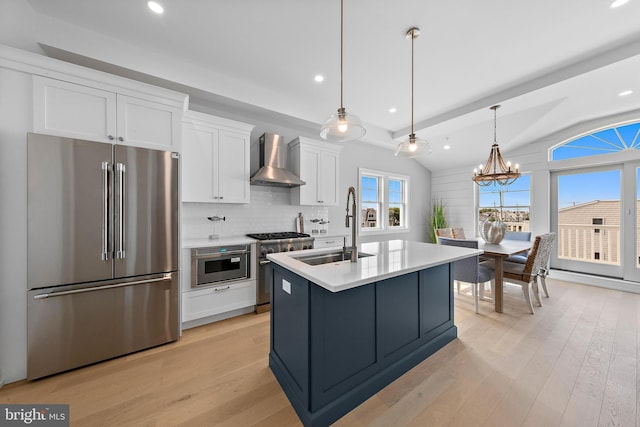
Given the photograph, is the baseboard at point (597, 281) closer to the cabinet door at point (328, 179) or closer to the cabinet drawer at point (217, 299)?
the cabinet door at point (328, 179)

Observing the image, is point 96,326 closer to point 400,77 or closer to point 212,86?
point 212,86

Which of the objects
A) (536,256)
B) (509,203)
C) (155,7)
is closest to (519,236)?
(509,203)

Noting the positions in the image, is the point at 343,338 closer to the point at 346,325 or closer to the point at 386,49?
the point at 346,325

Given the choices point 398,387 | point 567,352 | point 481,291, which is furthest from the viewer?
point 481,291

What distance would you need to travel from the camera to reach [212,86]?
287cm

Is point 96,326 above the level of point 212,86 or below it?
below

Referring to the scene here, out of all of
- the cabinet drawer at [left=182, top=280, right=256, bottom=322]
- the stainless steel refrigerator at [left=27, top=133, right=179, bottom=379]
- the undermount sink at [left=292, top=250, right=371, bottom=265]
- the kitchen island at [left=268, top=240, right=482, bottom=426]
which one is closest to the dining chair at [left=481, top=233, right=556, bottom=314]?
the kitchen island at [left=268, top=240, right=482, bottom=426]

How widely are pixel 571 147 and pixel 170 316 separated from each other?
275 inches

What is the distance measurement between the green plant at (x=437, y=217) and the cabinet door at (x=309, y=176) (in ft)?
11.9

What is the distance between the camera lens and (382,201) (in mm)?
5320

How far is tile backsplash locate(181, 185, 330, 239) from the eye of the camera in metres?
3.10

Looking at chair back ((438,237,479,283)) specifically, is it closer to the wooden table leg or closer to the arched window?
the wooden table leg

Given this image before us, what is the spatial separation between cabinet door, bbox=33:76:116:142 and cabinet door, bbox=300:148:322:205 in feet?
7.34

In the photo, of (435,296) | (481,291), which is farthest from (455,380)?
(481,291)
